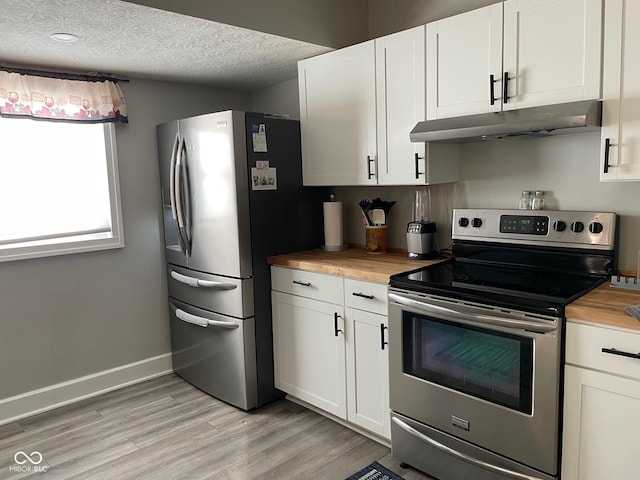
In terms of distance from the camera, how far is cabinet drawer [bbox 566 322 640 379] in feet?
5.25

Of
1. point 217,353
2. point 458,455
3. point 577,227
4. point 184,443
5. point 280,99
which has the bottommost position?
point 184,443

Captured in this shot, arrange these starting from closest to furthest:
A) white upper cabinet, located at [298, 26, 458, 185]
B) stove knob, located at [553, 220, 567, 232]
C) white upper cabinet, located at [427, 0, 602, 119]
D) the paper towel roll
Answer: white upper cabinet, located at [427, 0, 602, 119], stove knob, located at [553, 220, 567, 232], white upper cabinet, located at [298, 26, 458, 185], the paper towel roll

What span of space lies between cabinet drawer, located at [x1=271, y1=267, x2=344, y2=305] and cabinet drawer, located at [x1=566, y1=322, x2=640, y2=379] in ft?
3.67

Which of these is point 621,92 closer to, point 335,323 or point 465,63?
point 465,63

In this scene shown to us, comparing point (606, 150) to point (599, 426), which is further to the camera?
point (606, 150)

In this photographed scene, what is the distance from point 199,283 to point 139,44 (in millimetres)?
1390

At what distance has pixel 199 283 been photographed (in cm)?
309

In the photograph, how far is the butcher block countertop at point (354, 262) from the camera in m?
2.40

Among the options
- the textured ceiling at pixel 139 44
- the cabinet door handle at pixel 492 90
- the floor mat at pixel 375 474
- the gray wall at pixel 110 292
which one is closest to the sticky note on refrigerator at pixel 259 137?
the textured ceiling at pixel 139 44

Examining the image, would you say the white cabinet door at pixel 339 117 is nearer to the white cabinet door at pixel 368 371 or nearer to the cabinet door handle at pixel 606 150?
the white cabinet door at pixel 368 371

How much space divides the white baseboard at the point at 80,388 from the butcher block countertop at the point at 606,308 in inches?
112

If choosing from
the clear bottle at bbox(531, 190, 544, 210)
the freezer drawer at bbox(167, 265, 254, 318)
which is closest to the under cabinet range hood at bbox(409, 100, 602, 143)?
the clear bottle at bbox(531, 190, 544, 210)

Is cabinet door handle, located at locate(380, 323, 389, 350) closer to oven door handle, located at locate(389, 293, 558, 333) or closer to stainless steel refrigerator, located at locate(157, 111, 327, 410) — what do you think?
oven door handle, located at locate(389, 293, 558, 333)

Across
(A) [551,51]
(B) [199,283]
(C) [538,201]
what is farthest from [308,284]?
(A) [551,51]
